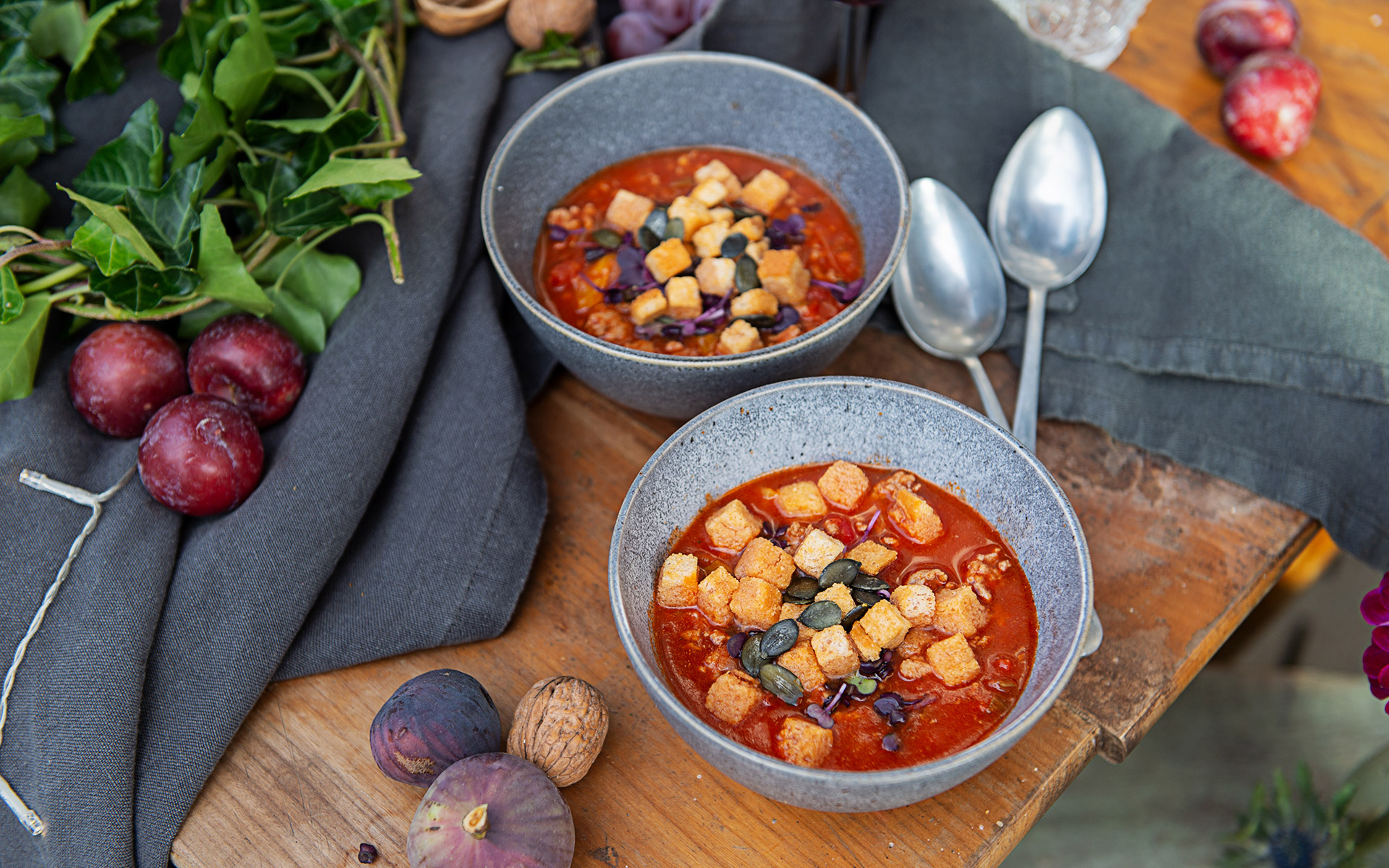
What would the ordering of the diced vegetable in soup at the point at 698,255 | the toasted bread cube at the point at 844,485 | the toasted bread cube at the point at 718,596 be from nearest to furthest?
1. the toasted bread cube at the point at 718,596
2. the toasted bread cube at the point at 844,485
3. the diced vegetable in soup at the point at 698,255

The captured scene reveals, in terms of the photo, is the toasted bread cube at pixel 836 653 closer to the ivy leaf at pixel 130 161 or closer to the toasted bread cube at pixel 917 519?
the toasted bread cube at pixel 917 519

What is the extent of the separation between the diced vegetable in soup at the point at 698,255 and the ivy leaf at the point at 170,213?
624mm

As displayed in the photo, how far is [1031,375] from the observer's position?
1995 millimetres

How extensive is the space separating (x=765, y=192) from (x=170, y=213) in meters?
1.12

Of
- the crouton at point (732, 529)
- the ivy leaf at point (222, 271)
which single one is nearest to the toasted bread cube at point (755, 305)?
the crouton at point (732, 529)

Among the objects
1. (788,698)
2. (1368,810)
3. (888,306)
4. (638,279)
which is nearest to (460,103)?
(638,279)

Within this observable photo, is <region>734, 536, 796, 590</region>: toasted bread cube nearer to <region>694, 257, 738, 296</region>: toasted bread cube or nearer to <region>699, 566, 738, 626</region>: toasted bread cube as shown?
<region>699, 566, 738, 626</region>: toasted bread cube

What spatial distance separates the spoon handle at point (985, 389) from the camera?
1953 mm

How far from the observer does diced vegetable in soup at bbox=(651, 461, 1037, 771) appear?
4.72 feet

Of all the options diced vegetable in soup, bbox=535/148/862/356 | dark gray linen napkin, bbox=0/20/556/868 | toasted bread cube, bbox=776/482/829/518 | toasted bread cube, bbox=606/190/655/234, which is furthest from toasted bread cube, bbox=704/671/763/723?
toasted bread cube, bbox=606/190/655/234

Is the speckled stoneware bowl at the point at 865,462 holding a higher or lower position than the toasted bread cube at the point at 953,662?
higher

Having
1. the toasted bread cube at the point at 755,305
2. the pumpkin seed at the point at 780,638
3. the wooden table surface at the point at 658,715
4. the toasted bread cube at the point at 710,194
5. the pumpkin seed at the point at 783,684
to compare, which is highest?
the toasted bread cube at the point at 710,194

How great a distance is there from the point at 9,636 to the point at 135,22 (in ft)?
4.05

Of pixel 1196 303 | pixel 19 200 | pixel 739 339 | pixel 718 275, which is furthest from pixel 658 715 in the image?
pixel 19 200
